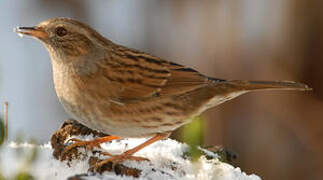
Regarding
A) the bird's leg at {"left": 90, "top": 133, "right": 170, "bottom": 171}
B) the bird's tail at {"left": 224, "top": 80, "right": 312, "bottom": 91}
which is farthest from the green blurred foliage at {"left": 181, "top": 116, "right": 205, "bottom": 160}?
the bird's tail at {"left": 224, "top": 80, "right": 312, "bottom": 91}

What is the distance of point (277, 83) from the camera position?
12.4ft

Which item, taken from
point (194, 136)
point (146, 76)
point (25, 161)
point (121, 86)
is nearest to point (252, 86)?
point (146, 76)

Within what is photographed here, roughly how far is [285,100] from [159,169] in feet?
14.4

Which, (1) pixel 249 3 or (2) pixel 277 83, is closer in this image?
(2) pixel 277 83

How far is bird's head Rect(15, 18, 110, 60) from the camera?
3.70m

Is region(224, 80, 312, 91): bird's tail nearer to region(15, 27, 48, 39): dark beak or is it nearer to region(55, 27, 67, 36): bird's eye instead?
region(55, 27, 67, 36): bird's eye

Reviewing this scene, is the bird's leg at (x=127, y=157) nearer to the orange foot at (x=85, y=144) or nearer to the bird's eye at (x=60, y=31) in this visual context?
the orange foot at (x=85, y=144)

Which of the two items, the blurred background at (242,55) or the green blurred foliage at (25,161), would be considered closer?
the green blurred foliage at (25,161)

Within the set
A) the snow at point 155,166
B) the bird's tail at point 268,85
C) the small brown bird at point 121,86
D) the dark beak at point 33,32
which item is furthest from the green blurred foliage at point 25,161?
the bird's tail at point 268,85

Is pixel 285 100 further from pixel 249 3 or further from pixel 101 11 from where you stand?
pixel 101 11

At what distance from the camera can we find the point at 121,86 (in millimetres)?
3686

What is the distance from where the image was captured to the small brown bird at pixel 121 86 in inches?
134

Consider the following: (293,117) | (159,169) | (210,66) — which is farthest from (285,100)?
(159,169)

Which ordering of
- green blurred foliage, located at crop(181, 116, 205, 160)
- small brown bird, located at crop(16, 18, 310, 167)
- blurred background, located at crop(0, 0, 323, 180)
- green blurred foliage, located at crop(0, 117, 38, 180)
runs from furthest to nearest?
blurred background, located at crop(0, 0, 323, 180) < small brown bird, located at crop(16, 18, 310, 167) < green blurred foliage, located at crop(181, 116, 205, 160) < green blurred foliage, located at crop(0, 117, 38, 180)
